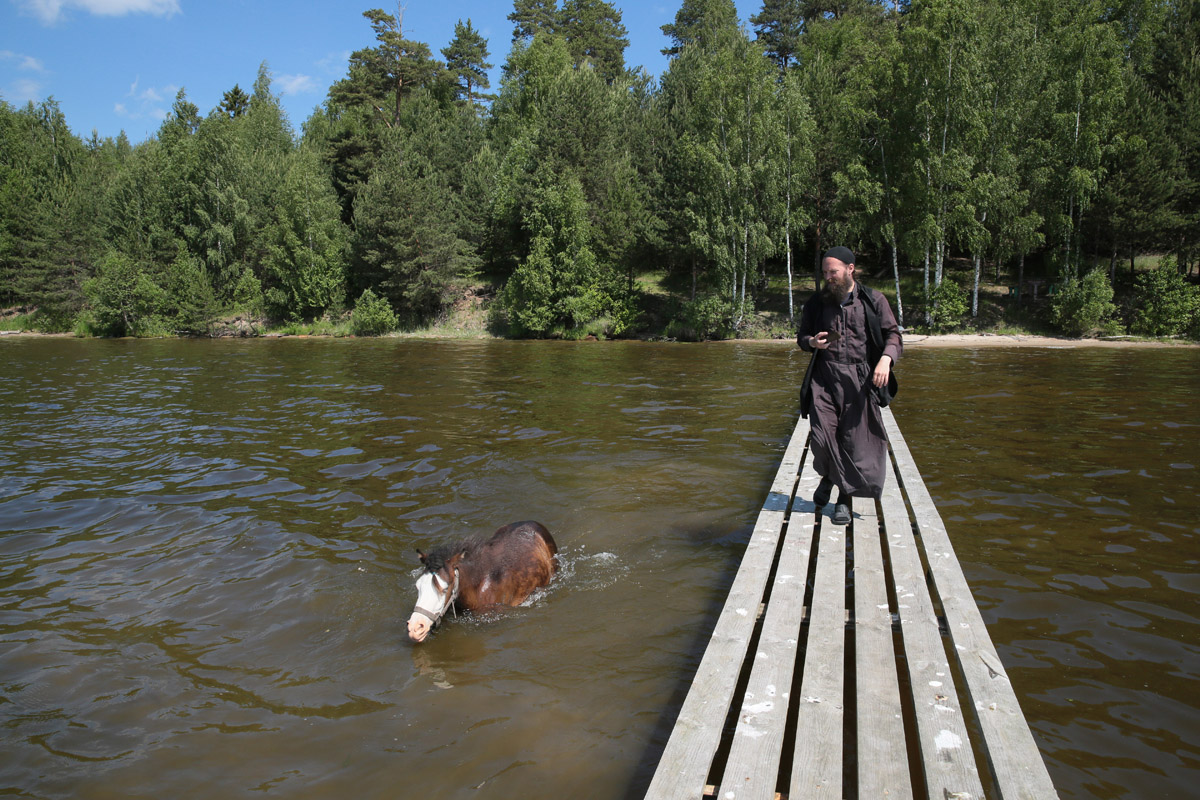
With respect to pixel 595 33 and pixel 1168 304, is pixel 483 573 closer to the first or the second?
pixel 1168 304

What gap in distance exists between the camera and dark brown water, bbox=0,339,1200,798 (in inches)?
154

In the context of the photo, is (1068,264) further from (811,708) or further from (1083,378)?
(811,708)

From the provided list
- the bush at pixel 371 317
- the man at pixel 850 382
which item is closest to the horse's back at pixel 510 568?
the man at pixel 850 382

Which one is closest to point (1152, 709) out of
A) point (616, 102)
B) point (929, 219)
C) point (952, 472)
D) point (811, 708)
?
point (811, 708)

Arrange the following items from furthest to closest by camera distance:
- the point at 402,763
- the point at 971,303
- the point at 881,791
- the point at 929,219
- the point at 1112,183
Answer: the point at 971,303 → the point at 929,219 → the point at 1112,183 → the point at 402,763 → the point at 881,791

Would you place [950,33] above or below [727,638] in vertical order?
above

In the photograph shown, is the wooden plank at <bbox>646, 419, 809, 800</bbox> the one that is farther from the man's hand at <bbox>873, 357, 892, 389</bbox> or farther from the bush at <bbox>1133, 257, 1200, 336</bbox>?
the bush at <bbox>1133, 257, 1200, 336</bbox>

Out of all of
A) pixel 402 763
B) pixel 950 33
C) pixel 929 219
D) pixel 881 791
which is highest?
pixel 950 33

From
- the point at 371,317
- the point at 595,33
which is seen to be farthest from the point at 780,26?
the point at 371,317

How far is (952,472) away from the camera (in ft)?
30.1

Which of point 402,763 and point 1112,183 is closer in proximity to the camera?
point 402,763

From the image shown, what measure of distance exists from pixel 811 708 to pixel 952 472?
6.73 meters

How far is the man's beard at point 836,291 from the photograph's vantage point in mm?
6359

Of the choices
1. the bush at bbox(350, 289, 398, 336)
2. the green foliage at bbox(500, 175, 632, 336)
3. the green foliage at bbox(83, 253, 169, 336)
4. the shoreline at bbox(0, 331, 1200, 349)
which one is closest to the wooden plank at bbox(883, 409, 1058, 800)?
the shoreline at bbox(0, 331, 1200, 349)
